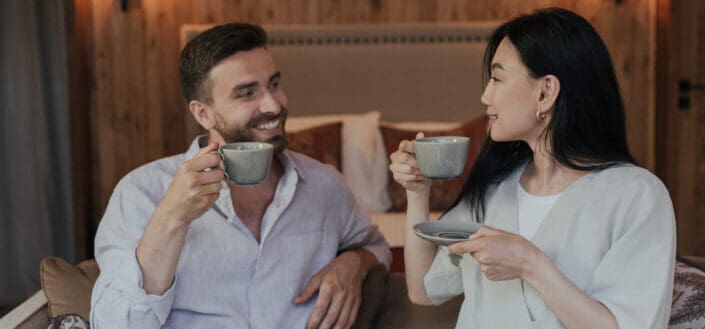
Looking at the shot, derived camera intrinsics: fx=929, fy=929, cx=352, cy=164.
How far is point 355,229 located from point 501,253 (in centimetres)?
78

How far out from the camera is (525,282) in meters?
1.54

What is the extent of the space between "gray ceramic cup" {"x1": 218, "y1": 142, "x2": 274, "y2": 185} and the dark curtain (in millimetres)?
2660

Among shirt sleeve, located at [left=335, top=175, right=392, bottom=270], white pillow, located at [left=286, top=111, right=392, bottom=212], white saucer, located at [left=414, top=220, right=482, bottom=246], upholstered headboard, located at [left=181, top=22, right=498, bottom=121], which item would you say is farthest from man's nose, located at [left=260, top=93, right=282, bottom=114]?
upholstered headboard, located at [left=181, top=22, right=498, bottom=121]

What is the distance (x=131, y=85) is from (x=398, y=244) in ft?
6.07

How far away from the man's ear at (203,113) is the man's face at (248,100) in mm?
41

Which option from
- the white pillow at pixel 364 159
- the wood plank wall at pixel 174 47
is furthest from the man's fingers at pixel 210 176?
the wood plank wall at pixel 174 47

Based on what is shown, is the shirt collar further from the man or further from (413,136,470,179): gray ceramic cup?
(413,136,470,179): gray ceramic cup

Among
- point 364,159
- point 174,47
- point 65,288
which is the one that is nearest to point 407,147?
point 65,288

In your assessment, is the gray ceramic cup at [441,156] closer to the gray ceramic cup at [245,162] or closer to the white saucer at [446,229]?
the white saucer at [446,229]

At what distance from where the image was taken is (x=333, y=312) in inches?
75.7

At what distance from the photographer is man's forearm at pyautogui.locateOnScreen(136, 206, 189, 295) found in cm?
167

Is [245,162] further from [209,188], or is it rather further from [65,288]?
[65,288]

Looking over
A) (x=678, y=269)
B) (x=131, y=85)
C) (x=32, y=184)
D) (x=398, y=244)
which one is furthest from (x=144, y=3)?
(x=678, y=269)

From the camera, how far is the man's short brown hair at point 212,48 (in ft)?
6.51
